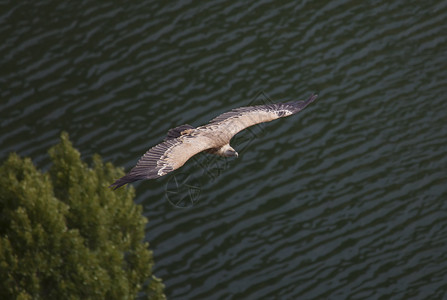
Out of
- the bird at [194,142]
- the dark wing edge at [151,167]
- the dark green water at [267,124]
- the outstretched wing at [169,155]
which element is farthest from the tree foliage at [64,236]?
the dark wing edge at [151,167]

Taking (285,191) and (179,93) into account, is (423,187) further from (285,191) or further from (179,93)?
(179,93)

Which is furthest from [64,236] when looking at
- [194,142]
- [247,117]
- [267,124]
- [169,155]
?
[267,124]

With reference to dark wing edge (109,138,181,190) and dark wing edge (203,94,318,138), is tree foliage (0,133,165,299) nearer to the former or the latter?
dark wing edge (203,94,318,138)

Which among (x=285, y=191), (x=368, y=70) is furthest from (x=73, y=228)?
(x=368, y=70)

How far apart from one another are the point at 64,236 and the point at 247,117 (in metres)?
6.46

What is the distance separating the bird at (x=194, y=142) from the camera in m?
15.5

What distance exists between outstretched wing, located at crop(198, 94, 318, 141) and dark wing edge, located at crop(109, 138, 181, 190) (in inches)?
59.9

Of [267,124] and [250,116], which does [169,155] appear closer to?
[250,116]

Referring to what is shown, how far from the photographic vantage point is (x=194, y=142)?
16.9 m

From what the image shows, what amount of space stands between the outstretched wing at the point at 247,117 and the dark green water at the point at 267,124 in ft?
20.7

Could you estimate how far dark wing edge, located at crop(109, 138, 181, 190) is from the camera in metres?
14.8

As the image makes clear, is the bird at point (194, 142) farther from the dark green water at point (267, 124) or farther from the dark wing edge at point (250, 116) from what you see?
the dark green water at point (267, 124)

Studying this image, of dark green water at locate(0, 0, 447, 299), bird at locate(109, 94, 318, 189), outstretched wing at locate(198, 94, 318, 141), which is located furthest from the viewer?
dark green water at locate(0, 0, 447, 299)

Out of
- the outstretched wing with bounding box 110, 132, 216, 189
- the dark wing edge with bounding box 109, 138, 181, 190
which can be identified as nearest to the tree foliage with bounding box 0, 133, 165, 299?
the outstretched wing with bounding box 110, 132, 216, 189
